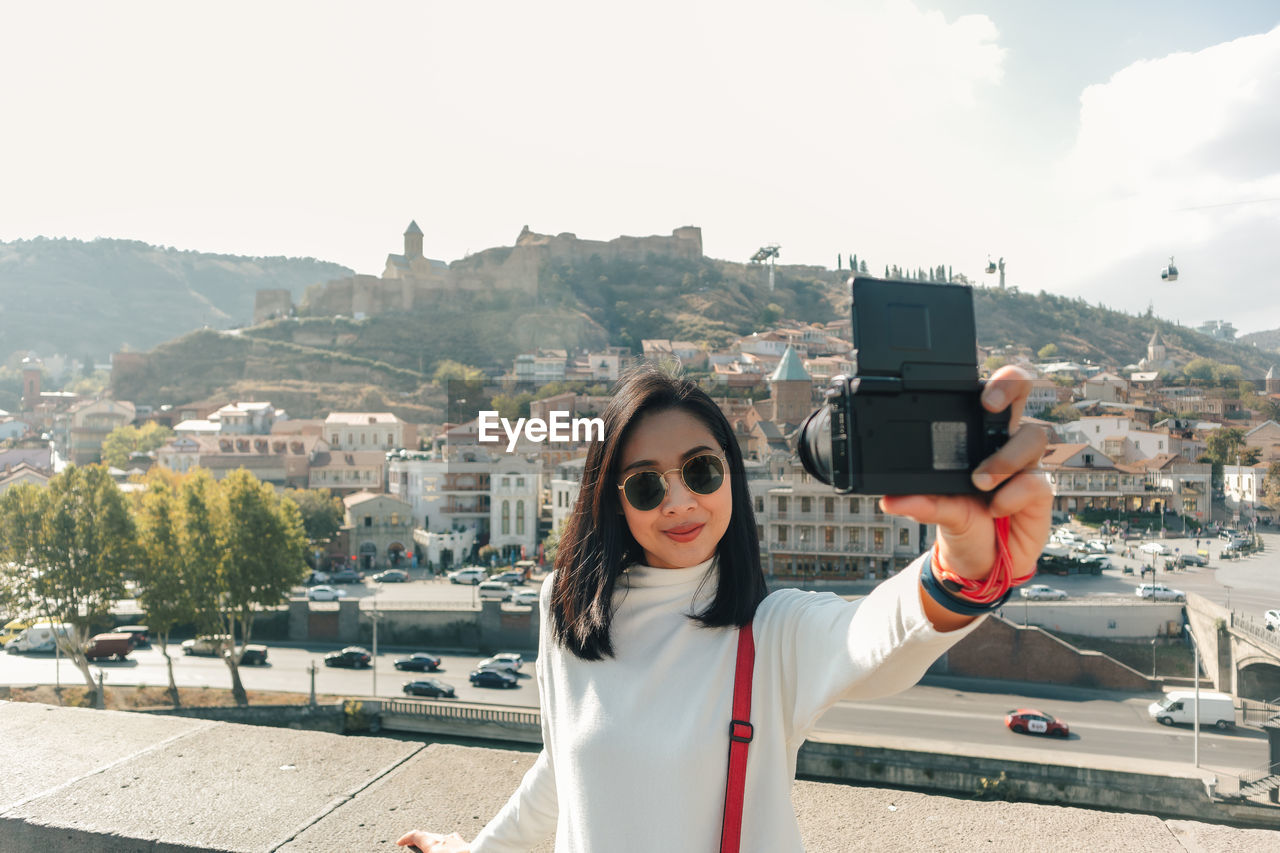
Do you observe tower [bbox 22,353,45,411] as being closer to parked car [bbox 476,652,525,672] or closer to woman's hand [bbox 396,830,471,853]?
parked car [bbox 476,652,525,672]

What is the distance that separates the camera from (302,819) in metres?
0.86

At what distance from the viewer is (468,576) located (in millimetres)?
15906

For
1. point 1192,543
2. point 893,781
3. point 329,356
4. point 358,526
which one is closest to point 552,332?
point 329,356

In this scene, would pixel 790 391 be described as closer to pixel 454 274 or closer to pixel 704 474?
pixel 704 474

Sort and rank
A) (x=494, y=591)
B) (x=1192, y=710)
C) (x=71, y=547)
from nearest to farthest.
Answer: (x=1192, y=710), (x=71, y=547), (x=494, y=591)

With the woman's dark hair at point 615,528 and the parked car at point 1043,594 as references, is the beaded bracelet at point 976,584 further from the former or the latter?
the parked car at point 1043,594

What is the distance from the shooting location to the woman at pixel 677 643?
1.55 ft

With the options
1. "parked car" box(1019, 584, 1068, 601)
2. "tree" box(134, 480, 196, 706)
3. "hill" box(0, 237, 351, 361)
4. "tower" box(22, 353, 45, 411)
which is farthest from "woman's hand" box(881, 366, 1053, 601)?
"hill" box(0, 237, 351, 361)

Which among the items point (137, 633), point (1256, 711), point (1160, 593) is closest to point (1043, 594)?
point (1160, 593)

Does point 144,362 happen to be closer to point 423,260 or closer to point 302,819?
point 423,260

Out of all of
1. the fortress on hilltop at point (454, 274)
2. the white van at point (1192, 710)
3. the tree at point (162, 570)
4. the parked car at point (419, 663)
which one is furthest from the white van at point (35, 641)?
the fortress on hilltop at point (454, 274)

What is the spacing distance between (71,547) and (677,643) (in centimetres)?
1271

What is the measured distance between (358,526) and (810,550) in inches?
386

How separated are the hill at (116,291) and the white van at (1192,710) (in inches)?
2353
